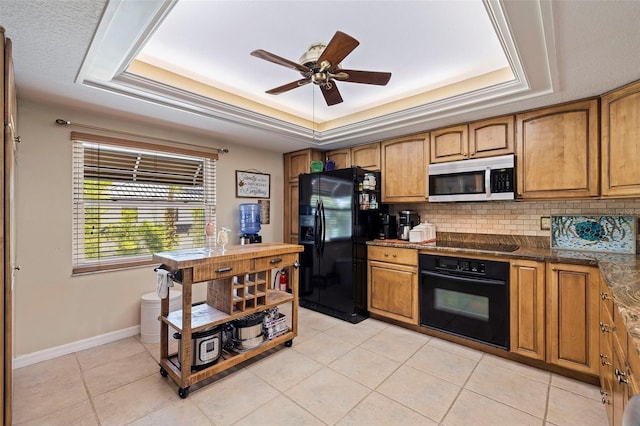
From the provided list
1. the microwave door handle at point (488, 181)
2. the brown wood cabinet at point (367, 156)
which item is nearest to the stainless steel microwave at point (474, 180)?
the microwave door handle at point (488, 181)

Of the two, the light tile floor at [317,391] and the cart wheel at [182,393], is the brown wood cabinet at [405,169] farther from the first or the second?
the cart wheel at [182,393]

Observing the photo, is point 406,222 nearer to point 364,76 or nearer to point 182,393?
point 364,76

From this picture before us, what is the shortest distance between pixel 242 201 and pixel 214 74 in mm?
1805

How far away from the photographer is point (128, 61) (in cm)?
195

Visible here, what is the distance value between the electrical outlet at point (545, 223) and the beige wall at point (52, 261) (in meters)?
4.24

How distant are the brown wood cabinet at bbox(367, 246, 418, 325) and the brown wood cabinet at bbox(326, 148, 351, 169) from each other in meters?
1.31

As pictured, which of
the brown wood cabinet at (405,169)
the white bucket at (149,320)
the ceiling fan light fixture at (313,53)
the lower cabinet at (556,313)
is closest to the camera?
the ceiling fan light fixture at (313,53)

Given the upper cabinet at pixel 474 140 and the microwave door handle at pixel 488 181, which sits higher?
the upper cabinet at pixel 474 140

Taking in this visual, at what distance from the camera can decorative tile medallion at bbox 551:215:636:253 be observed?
8.14ft

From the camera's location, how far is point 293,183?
455 cm

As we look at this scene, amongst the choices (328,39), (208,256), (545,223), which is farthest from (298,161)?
(545,223)

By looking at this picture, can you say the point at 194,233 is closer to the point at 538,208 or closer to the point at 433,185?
the point at 433,185

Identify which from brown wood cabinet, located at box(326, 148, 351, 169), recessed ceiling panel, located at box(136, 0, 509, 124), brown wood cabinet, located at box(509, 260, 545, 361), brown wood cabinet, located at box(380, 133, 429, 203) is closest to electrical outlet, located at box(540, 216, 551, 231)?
brown wood cabinet, located at box(509, 260, 545, 361)

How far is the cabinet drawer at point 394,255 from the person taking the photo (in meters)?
3.14
